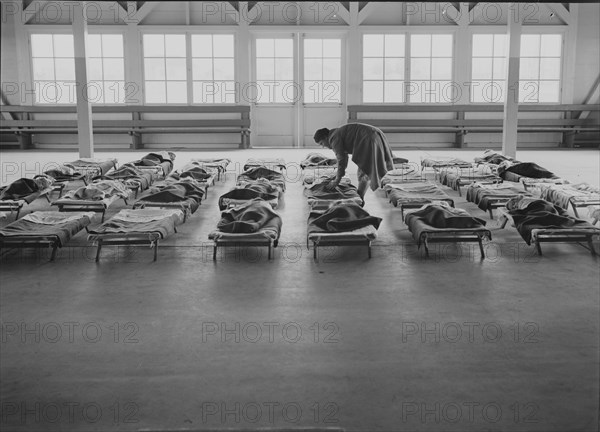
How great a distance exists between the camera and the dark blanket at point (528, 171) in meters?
10.9

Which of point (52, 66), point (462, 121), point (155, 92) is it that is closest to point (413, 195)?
point (462, 121)

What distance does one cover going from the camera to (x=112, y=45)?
18.6 metres

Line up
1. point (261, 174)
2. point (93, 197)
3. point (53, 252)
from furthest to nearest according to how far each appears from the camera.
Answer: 1. point (261, 174)
2. point (93, 197)
3. point (53, 252)

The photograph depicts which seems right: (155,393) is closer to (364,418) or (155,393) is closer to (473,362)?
(364,418)

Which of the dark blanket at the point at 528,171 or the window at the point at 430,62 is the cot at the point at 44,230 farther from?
the window at the point at 430,62

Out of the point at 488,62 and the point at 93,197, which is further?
the point at 488,62

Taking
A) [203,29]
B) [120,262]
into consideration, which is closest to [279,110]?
[203,29]

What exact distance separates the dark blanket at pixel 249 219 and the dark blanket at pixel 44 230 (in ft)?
5.14

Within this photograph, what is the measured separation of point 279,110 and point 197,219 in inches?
406

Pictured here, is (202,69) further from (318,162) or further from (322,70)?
(318,162)

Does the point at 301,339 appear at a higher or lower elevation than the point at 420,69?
lower

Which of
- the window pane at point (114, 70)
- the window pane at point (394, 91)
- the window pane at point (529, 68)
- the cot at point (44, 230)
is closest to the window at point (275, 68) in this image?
the window pane at point (394, 91)

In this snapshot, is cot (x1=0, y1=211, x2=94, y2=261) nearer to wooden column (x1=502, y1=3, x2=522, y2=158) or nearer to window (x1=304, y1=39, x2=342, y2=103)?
wooden column (x1=502, y1=3, x2=522, y2=158)

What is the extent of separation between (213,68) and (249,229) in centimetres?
1246
